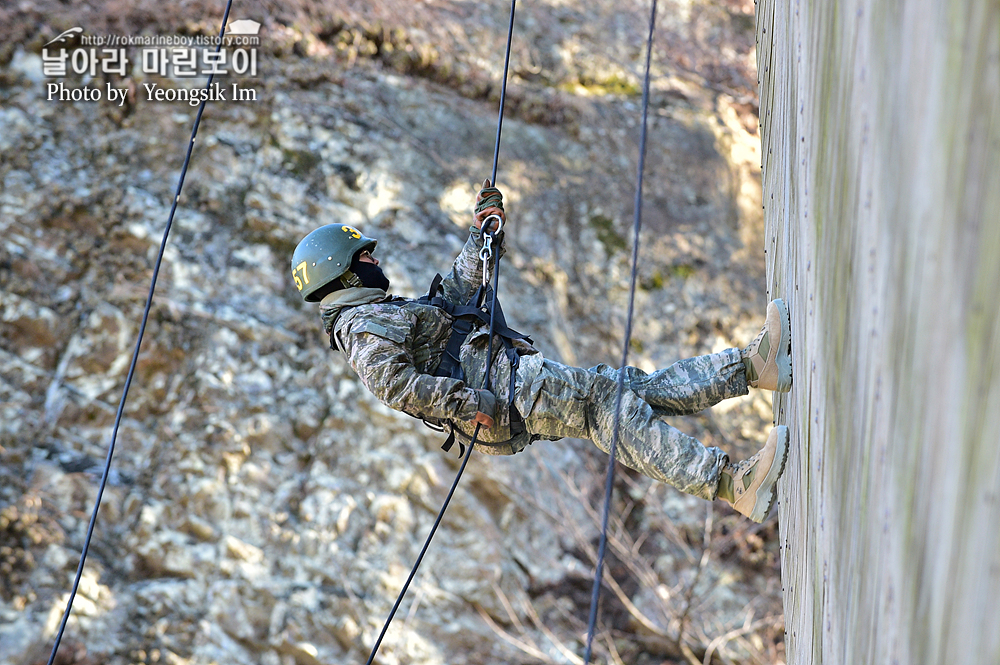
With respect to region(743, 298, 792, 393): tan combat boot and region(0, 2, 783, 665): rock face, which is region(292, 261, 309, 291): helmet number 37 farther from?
region(0, 2, 783, 665): rock face

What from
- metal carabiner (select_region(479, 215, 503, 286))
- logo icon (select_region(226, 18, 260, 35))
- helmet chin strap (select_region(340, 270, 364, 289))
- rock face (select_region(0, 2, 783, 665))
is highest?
metal carabiner (select_region(479, 215, 503, 286))

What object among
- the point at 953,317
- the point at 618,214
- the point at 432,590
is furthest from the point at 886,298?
the point at 618,214

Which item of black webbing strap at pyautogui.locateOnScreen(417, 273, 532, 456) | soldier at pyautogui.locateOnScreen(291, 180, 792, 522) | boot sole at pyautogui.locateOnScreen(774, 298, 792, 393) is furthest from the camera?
black webbing strap at pyautogui.locateOnScreen(417, 273, 532, 456)

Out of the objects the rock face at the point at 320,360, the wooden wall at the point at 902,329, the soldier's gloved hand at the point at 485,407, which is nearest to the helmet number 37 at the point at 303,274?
the soldier's gloved hand at the point at 485,407

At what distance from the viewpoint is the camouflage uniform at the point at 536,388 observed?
3.95 meters

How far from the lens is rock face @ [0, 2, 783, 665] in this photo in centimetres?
805

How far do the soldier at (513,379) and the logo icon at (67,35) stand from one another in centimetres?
769

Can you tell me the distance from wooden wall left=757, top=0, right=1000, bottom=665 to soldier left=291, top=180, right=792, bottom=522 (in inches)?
31.0

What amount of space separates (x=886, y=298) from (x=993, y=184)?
56 cm

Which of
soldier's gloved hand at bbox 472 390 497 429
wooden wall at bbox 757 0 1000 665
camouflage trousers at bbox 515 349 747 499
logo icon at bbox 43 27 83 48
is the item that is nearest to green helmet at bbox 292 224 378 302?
soldier's gloved hand at bbox 472 390 497 429

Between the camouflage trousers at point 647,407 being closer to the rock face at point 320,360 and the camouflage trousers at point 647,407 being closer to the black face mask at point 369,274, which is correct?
the black face mask at point 369,274

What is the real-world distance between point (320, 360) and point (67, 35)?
5093 mm

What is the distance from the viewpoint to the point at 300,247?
4.46m

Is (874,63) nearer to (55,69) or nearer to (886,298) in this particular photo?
(886,298)
